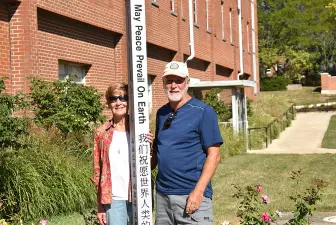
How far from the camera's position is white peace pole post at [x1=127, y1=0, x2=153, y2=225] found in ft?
15.8

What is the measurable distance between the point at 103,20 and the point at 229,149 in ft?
19.4

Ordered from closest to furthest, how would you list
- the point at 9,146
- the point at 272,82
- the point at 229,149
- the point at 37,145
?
the point at 9,146 < the point at 37,145 < the point at 229,149 < the point at 272,82

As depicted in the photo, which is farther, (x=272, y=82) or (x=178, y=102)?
(x=272, y=82)

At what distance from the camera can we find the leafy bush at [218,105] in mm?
24250

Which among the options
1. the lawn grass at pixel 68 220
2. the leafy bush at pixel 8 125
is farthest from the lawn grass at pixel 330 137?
the leafy bush at pixel 8 125

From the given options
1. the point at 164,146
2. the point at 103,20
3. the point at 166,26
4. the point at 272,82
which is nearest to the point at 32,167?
the point at 164,146

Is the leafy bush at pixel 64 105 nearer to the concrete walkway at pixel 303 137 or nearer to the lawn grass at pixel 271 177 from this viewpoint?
the lawn grass at pixel 271 177

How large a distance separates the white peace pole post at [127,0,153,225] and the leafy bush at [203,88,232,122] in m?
19.1

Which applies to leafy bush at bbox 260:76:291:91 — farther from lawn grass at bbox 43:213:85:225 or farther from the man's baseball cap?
the man's baseball cap

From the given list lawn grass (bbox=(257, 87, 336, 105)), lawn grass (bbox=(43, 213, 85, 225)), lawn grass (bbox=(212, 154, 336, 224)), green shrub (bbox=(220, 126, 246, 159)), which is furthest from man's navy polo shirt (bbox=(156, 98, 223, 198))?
lawn grass (bbox=(257, 87, 336, 105))

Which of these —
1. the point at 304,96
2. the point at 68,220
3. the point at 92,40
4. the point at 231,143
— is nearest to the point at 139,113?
the point at 68,220

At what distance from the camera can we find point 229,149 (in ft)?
66.9

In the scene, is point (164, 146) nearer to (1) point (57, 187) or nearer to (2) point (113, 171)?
(2) point (113, 171)

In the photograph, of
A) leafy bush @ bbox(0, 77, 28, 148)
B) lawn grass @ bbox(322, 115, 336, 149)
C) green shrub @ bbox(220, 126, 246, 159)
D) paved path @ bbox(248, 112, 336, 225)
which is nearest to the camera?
leafy bush @ bbox(0, 77, 28, 148)
